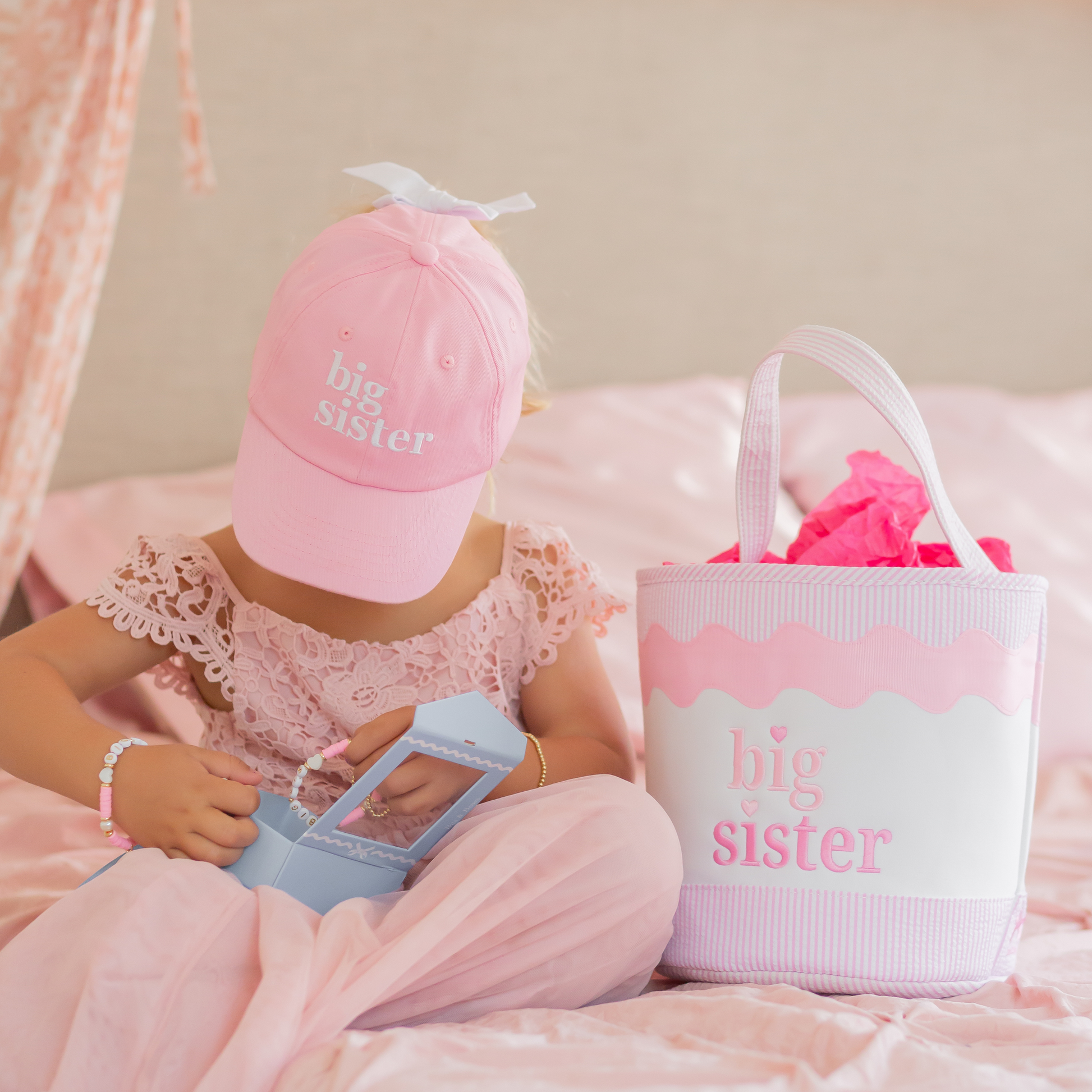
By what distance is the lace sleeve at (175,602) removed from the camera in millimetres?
822

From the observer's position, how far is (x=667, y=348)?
167 cm

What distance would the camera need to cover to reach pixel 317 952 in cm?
57

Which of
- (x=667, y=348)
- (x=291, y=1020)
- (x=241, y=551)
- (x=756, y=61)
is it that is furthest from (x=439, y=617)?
(x=756, y=61)

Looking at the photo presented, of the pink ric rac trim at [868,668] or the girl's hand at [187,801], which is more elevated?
the pink ric rac trim at [868,668]

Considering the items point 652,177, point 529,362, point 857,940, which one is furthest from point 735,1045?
point 652,177

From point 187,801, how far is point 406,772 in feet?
0.43

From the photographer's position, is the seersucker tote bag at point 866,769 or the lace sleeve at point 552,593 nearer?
the seersucker tote bag at point 866,769

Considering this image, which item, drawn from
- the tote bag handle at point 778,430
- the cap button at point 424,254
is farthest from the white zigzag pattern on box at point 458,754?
the cap button at point 424,254

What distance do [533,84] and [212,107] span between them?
446mm

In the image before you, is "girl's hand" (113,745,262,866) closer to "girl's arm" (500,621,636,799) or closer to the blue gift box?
the blue gift box

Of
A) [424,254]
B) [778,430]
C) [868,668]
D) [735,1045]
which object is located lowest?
[735,1045]

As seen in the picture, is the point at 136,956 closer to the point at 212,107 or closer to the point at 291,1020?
the point at 291,1020

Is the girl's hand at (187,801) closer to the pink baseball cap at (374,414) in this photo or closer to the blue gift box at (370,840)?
the blue gift box at (370,840)

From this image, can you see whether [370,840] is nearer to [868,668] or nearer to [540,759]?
[540,759]
